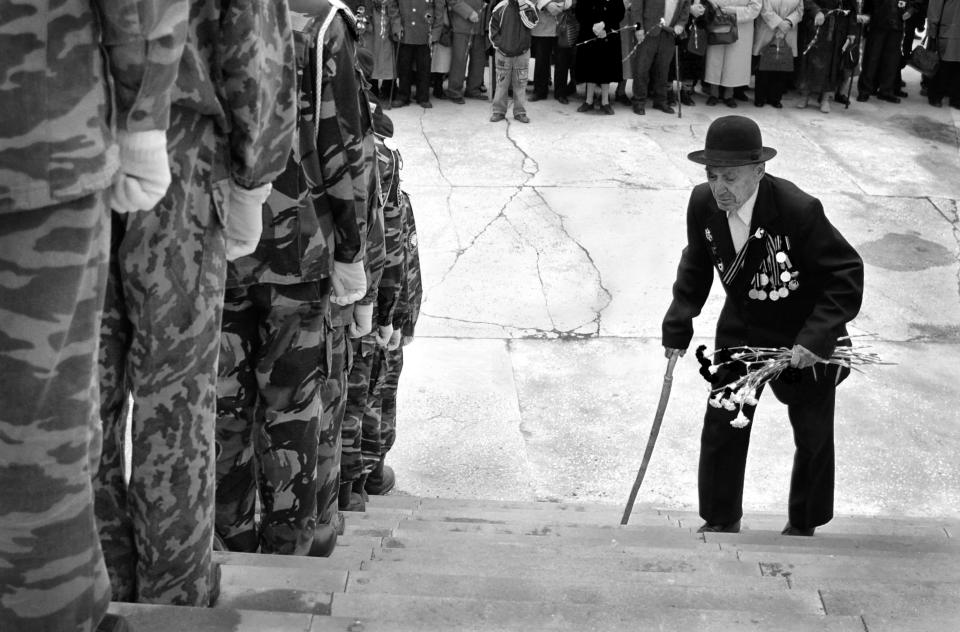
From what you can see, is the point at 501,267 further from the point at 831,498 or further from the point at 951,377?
the point at 831,498

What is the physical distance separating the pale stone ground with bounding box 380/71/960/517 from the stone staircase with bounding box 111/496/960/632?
4.02ft

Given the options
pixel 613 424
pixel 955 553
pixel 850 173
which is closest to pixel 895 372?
pixel 613 424

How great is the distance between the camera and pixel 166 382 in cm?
269

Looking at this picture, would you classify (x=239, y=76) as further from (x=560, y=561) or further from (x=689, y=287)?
(x=689, y=287)

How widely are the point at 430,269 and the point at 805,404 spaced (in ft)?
14.9

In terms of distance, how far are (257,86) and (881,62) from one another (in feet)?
44.7

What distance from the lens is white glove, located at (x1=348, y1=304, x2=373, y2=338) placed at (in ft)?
14.4

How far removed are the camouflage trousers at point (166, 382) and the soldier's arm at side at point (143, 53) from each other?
334mm

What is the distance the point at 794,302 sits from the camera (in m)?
5.15

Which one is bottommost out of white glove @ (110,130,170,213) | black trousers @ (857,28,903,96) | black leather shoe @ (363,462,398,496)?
black leather shoe @ (363,462,398,496)

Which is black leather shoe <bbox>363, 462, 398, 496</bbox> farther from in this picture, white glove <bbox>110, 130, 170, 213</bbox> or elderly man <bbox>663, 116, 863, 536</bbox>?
white glove <bbox>110, 130, 170, 213</bbox>

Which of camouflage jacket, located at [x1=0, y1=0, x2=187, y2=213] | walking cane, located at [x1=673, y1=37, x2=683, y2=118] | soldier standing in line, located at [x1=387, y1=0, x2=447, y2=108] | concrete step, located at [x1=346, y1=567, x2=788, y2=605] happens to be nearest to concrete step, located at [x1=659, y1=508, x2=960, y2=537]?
concrete step, located at [x1=346, y1=567, x2=788, y2=605]

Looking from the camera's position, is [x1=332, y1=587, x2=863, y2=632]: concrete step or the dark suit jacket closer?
[x1=332, y1=587, x2=863, y2=632]: concrete step

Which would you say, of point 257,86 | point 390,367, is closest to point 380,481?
point 390,367
